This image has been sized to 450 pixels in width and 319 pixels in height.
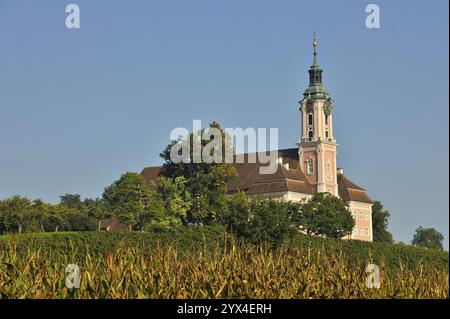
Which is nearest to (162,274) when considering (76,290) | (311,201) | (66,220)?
(76,290)

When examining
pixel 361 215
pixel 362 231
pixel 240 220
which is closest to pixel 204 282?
pixel 240 220

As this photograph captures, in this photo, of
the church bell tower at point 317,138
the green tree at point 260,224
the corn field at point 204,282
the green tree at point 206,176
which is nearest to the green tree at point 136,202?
the green tree at point 206,176

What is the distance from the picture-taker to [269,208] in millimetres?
57906

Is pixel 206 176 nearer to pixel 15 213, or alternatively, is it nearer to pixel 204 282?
pixel 15 213

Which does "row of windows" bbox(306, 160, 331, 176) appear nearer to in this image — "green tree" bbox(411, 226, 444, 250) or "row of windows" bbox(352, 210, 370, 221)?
"row of windows" bbox(352, 210, 370, 221)

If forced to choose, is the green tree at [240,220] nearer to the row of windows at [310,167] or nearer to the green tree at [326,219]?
the green tree at [326,219]

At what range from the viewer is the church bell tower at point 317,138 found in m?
128

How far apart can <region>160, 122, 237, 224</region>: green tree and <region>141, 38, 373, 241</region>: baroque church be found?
28255 mm

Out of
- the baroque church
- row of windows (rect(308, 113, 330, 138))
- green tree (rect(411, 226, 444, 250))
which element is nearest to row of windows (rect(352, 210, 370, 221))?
the baroque church

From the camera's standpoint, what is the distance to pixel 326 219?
9962 centimetres

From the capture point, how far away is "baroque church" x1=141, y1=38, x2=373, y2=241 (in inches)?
4840

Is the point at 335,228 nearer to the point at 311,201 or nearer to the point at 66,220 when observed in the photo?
the point at 311,201

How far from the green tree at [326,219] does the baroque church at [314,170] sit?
1793 cm
